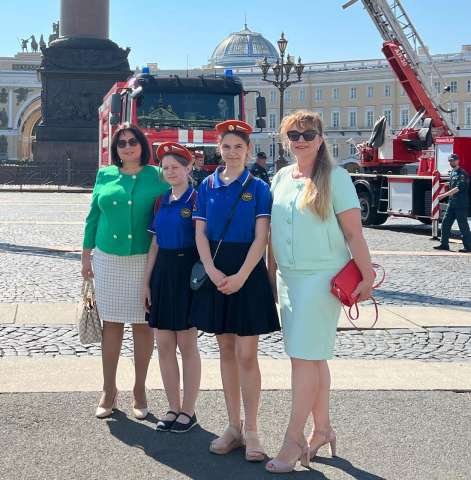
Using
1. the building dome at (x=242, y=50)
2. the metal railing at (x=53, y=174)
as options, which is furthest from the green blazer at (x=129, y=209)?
the building dome at (x=242, y=50)

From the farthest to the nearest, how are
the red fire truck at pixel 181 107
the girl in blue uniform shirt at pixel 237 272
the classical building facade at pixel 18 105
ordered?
the classical building facade at pixel 18 105 → the red fire truck at pixel 181 107 → the girl in blue uniform shirt at pixel 237 272

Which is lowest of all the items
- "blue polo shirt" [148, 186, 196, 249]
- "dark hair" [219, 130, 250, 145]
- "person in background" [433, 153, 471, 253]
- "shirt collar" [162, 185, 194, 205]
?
"person in background" [433, 153, 471, 253]

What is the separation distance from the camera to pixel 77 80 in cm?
4166

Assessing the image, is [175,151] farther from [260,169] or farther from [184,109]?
[260,169]

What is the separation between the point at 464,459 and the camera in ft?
14.4

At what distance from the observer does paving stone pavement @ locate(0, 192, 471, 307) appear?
381 inches

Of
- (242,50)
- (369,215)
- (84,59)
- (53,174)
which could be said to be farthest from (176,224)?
(242,50)

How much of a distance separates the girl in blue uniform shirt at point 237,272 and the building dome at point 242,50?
4960 inches

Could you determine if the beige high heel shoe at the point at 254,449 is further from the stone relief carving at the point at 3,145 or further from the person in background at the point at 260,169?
the stone relief carving at the point at 3,145

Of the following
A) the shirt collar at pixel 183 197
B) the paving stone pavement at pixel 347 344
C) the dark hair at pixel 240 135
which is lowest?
the paving stone pavement at pixel 347 344

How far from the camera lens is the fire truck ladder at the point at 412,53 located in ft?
72.8

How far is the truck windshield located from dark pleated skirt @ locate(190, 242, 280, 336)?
13.1 m

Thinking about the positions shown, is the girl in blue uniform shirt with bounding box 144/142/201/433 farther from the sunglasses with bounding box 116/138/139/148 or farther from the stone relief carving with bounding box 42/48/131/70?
the stone relief carving with bounding box 42/48/131/70

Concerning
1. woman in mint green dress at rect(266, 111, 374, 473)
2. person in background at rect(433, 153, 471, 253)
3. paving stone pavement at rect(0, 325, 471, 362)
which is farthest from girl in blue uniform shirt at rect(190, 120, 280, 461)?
person in background at rect(433, 153, 471, 253)
